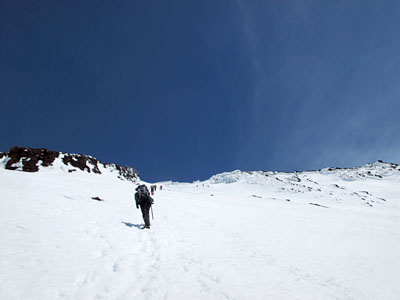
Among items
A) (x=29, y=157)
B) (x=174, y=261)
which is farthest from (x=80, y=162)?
(x=174, y=261)

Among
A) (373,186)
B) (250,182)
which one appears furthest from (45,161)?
(373,186)

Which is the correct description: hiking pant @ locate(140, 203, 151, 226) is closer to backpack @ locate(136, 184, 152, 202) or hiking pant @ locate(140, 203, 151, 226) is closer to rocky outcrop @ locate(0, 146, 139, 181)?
backpack @ locate(136, 184, 152, 202)

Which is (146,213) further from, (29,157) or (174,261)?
(29,157)

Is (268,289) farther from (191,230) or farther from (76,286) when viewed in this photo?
(191,230)

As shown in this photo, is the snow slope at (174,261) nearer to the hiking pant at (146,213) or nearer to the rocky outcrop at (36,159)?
the hiking pant at (146,213)

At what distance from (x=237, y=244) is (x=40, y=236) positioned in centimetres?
749

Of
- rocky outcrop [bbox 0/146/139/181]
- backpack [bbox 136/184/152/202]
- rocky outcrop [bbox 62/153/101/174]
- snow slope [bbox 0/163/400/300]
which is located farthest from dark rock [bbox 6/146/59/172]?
backpack [bbox 136/184/152/202]

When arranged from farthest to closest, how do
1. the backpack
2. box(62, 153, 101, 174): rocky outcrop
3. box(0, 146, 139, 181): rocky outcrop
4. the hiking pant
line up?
box(62, 153, 101, 174): rocky outcrop
box(0, 146, 139, 181): rocky outcrop
the backpack
the hiking pant

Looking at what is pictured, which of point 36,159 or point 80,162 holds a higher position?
point 80,162

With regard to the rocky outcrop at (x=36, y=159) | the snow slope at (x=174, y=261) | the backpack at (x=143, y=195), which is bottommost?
the snow slope at (x=174, y=261)

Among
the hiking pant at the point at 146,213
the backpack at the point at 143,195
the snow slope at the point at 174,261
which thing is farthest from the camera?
the backpack at the point at 143,195

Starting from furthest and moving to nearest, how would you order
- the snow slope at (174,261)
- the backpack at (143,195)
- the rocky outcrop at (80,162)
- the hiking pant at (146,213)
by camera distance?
the rocky outcrop at (80,162)
the backpack at (143,195)
the hiking pant at (146,213)
the snow slope at (174,261)

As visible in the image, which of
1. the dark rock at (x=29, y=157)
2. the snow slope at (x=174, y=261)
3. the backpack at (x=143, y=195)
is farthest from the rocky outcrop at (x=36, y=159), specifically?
the backpack at (x=143, y=195)

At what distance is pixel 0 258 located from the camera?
4.99 metres
